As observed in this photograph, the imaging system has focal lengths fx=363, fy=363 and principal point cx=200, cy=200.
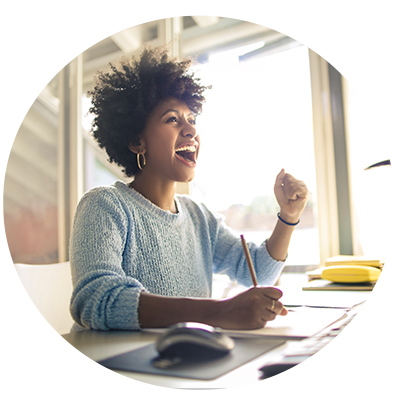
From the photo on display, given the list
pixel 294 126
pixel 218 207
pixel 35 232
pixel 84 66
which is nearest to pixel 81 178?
pixel 35 232

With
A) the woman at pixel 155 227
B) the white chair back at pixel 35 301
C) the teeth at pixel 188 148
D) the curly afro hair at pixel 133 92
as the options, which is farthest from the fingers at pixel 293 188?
the white chair back at pixel 35 301

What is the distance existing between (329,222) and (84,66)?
1918 mm

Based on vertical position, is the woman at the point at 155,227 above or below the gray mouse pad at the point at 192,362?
above

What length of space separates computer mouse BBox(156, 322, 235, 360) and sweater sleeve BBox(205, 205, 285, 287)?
690mm

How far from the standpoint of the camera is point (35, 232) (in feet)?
8.50

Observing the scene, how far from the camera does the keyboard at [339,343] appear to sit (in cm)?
42

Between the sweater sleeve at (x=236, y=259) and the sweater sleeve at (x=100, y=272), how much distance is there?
1.53ft

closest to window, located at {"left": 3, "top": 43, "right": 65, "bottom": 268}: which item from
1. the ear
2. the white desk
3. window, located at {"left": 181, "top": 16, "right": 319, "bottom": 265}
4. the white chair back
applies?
window, located at {"left": 181, "top": 16, "right": 319, "bottom": 265}

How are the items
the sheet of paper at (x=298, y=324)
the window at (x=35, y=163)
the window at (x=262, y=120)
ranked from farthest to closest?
the window at (x=35, y=163) → the window at (x=262, y=120) → the sheet of paper at (x=298, y=324)

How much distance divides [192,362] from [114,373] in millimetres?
98

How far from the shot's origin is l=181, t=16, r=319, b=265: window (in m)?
1.90

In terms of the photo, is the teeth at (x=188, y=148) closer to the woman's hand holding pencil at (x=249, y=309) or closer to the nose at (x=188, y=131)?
the nose at (x=188, y=131)

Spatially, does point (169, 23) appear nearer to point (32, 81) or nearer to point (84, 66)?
point (84, 66)

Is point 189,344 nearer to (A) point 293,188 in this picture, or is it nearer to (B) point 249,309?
(B) point 249,309
